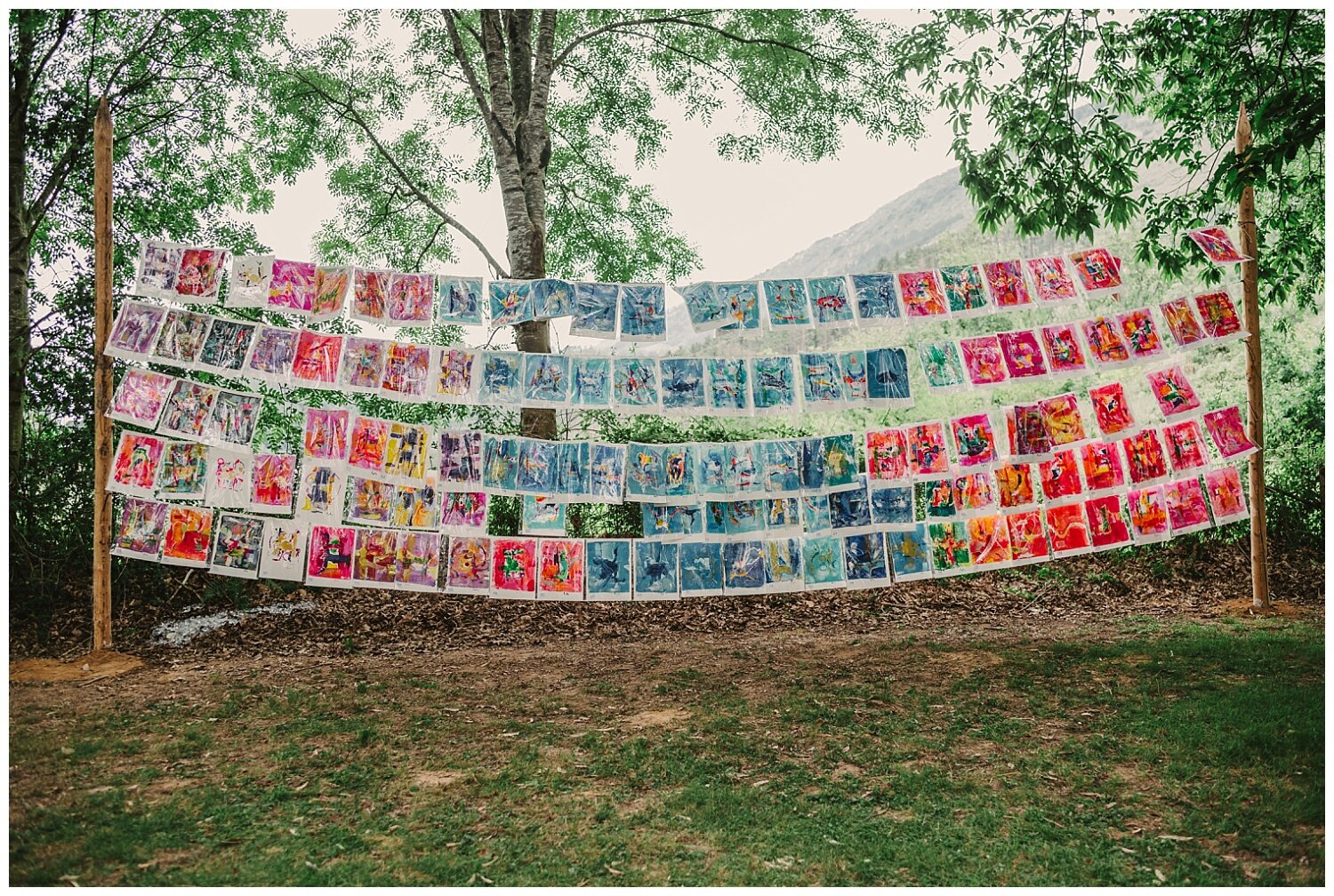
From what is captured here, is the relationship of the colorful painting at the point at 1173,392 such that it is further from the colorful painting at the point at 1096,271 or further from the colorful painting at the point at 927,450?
the colorful painting at the point at 927,450

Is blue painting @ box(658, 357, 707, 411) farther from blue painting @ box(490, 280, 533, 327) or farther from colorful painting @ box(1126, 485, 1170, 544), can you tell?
colorful painting @ box(1126, 485, 1170, 544)

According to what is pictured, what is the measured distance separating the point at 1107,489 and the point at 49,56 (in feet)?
30.4

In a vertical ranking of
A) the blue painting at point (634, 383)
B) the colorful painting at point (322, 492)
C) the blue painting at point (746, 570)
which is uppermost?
the blue painting at point (634, 383)

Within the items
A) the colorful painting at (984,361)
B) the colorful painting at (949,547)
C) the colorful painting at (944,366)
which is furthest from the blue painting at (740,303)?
the colorful painting at (949,547)

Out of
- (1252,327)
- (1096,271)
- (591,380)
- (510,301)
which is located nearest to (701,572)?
(591,380)

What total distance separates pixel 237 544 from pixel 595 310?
299 centimetres

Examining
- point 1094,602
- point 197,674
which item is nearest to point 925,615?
point 1094,602

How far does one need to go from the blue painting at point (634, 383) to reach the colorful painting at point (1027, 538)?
8.56 ft

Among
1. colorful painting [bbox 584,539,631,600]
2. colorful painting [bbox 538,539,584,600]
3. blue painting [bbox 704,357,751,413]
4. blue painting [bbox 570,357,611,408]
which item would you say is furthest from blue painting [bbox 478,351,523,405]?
blue painting [bbox 704,357,751,413]

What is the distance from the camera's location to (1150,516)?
542cm

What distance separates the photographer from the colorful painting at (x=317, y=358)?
5.36 m

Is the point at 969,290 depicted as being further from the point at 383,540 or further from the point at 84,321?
the point at 84,321

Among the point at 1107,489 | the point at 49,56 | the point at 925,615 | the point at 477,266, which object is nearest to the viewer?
the point at 1107,489

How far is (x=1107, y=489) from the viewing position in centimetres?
535
